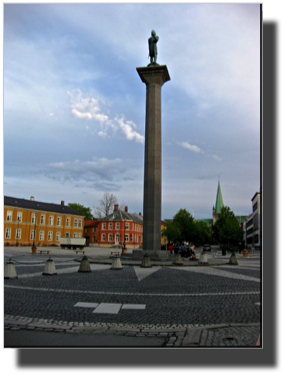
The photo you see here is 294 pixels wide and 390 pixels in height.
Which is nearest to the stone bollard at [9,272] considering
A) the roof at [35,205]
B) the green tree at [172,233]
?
the roof at [35,205]

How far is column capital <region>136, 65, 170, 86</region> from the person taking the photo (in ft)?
89.9

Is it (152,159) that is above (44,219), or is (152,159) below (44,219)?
above

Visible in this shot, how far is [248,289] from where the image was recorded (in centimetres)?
1148

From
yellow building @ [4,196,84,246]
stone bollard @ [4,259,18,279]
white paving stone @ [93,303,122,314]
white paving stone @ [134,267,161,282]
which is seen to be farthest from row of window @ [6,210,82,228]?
white paving stone @ [93,303,122,314]

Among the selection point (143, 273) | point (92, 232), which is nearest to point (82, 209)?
point (92, 232)

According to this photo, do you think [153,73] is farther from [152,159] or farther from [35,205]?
[35,205]

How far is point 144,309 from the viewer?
26.2 ft

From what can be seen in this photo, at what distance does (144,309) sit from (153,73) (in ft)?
78.2

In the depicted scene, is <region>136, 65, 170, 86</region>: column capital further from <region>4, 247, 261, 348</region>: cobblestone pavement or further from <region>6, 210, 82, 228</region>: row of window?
<region>6, 210, 82, 228</region>: row of window

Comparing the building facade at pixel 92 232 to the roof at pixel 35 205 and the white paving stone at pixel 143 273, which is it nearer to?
the roof at pixel 35 205
